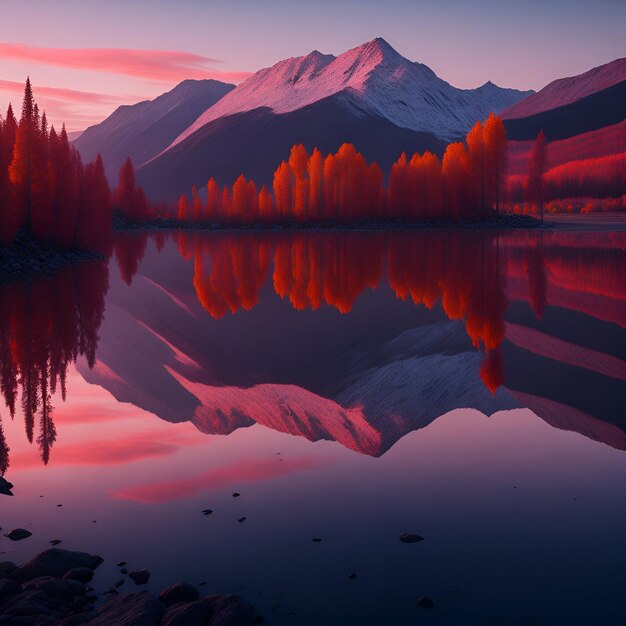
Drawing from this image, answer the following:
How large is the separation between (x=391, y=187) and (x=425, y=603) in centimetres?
13302

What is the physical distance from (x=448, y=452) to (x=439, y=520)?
2790 millimetres

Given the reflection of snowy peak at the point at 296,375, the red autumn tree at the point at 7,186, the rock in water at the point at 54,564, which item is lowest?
the reflection of snowy peak at the point at 296,375

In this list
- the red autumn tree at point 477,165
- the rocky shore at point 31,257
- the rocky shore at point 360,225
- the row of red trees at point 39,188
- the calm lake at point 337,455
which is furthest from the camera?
the red autumn tree at point 477,165

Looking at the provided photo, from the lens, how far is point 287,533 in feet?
28.0

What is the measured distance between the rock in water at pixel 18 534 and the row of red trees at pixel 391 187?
400 feet

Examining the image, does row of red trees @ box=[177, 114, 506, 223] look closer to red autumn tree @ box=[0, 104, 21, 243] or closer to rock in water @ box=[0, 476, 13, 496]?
red autumn tree @ box=[0, 104, 21, 243]

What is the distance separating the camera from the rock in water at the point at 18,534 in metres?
8.45

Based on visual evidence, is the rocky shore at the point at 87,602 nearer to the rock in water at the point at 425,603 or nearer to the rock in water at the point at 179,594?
the rock in water at the point at 179,594

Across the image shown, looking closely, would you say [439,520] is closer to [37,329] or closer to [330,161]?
[37,329]

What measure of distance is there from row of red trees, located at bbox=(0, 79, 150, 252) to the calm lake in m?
35.1

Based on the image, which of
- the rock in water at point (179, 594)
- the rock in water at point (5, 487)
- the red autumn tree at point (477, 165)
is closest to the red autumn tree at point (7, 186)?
the rock in water at point (5, 487)

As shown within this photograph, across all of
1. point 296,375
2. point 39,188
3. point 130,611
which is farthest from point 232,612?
point 39,188

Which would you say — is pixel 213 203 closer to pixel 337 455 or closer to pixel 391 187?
pixel 391 187

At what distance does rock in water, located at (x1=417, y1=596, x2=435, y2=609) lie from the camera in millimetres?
7027
